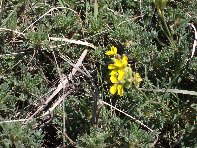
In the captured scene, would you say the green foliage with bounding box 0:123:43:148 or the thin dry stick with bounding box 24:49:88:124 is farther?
the thin dry stick with bounding box 24:49:88:124

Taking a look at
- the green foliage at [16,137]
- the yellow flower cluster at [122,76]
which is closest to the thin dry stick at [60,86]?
the green foliage at [16,137]

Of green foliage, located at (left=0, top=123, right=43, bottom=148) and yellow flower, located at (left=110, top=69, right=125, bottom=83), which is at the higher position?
yellow flower, located at (left=110, top=69, right=125, bottom=83)

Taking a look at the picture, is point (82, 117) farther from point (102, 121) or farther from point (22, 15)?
point (22, 15)

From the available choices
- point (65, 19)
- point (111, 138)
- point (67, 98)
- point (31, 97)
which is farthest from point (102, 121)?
point (65, 19)

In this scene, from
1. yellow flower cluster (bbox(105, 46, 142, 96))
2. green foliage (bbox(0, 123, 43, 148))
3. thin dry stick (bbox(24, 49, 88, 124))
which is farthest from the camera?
thin dry stick (bbox(24, 49, 88, 124))

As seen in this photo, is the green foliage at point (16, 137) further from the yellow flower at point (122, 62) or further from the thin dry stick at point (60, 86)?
the yellow flower at point (122, 62)

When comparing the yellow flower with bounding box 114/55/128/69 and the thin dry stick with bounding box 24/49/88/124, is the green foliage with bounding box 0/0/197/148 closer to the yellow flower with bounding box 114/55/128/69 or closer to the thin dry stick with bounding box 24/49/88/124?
the thin dry stick with bounding box 24/49/88/124

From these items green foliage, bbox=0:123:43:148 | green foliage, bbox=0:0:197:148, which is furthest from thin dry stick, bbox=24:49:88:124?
green foliage, bbox=0:123:43:148

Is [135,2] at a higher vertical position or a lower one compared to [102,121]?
higher
